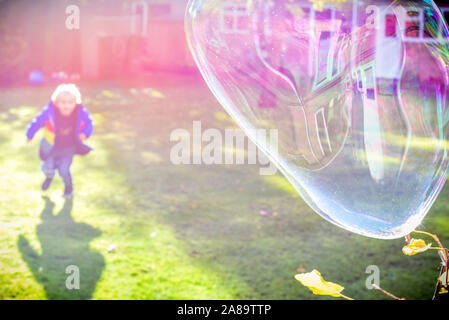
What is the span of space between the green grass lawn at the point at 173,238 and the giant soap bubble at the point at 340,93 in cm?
124

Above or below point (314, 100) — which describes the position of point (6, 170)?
below

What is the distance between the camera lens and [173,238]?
138 inches

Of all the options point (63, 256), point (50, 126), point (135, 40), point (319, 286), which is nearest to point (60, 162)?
point (50, 126)

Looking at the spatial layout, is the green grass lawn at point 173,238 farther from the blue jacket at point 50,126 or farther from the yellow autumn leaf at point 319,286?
the yellow autumn leaf at point 319,286

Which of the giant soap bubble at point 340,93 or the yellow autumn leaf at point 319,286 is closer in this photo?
the yellow autumn leaf at point 319,286

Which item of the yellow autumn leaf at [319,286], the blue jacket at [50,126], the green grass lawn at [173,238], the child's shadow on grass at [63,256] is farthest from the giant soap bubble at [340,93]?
the blue jacket at [50,126]

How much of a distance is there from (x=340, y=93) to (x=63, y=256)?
2228 mm

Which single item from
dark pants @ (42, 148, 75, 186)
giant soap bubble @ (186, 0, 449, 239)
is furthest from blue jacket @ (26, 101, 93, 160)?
giant soap bubble @ (186, 0, 449, 239)

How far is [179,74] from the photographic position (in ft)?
43.0

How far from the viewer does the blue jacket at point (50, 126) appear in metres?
4.36

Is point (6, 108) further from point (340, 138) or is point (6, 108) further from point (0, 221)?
point (340, 138)

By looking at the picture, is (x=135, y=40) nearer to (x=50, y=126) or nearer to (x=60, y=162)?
(x=50, y=126)

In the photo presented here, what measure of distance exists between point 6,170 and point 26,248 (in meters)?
1.96
